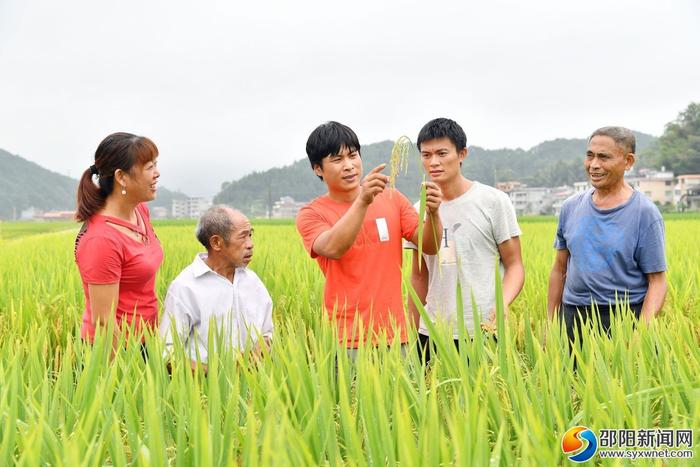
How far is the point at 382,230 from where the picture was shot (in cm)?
212

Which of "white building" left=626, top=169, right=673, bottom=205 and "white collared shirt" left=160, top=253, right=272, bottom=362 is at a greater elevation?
"white building" left=626, top=169, right=673, bottom=205

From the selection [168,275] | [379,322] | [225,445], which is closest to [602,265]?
[379,322]

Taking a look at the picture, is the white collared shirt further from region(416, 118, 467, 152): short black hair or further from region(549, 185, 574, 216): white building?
region(549, 185, 574, 216): white building

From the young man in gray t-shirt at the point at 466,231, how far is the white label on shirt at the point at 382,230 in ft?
0.92

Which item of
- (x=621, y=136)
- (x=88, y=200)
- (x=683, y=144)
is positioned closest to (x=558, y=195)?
(x=683, y=144)

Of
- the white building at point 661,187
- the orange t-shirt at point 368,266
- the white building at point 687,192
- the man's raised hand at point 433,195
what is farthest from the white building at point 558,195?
the man's raised hand at point 433,195

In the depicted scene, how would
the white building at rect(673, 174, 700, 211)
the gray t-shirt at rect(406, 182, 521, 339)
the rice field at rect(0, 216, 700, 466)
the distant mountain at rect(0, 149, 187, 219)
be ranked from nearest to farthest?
the rice field at rect(0, 216, 700, 466)
the gray t-shirt at rect(406, 182, 521, 339)
the white building at rect(673, 174, 700, 211)
the distant mountain at rect(0, 149, 187, 219)

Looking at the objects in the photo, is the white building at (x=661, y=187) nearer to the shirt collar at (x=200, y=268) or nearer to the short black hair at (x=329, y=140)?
the short black hair at (x=329, y=140)

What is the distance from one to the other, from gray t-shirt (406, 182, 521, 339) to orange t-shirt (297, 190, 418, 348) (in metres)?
0.22

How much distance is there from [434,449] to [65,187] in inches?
5551

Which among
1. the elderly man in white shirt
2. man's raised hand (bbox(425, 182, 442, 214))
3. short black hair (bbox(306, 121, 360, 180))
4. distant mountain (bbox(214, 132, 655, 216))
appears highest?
distant mountain (bbox(214, 132, 655, 216))

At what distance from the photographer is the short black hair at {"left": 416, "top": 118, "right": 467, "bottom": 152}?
7.55ft

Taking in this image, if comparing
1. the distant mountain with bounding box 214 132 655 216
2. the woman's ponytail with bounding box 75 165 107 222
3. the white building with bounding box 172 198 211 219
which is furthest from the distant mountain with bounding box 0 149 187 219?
the woman's ponytail with bounding box 75 165 107 222

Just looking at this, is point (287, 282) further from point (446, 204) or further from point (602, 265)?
point (602, 265)
